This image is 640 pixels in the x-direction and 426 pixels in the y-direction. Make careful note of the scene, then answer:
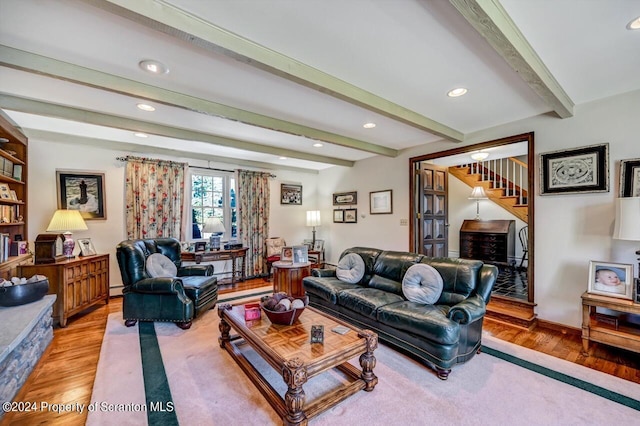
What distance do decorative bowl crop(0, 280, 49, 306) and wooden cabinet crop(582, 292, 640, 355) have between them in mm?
4839

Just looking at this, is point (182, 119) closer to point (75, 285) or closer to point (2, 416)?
point (75, 285)

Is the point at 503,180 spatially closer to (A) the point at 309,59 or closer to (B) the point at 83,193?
(A) the point at 309,59

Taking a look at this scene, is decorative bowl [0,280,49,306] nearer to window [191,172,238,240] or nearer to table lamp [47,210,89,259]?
table lamp [47,210,89,259]

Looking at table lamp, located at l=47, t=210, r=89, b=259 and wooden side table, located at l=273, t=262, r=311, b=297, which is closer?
table lamp, located at l=47, t=210, r=89, b=259

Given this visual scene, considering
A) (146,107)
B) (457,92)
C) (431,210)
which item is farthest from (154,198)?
(431,210)

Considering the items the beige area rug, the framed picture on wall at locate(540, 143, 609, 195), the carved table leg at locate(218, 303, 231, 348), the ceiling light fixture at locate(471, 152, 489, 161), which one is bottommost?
the beige area rug

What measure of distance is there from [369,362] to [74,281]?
3607 mm

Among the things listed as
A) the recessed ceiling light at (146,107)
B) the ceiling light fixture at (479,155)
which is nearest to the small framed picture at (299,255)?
the recessed ceiling light at (146,107)

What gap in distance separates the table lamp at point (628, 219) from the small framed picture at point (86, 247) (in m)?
6.06

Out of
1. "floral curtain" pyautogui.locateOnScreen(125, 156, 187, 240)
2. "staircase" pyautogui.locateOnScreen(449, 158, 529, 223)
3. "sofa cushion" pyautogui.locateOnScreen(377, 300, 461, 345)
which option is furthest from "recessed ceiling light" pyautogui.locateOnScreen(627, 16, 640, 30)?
"floral curtain" pyautogui.locateOnScreen(125, 156, 187, 240)

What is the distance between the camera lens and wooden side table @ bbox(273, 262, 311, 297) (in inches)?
160

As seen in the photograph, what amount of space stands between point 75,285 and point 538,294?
A: 18.3 ft

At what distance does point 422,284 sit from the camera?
113 inches

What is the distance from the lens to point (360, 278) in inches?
141
